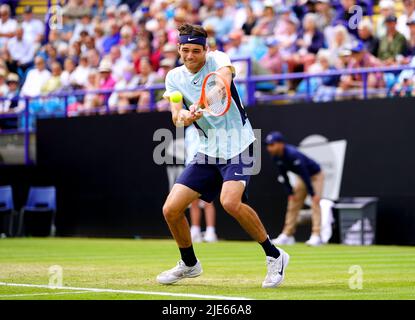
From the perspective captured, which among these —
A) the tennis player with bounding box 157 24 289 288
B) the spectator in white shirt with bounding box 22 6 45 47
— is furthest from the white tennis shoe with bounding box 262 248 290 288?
the spectator in white shirt with bounding box 22 6 45 47

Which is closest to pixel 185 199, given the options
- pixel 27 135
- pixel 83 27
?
pixel 27 135

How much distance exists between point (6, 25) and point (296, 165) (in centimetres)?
1212

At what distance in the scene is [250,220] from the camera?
9.44 meters

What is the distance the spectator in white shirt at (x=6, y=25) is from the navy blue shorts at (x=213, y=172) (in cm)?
1797

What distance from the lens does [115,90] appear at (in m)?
21.0

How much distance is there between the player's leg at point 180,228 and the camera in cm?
959

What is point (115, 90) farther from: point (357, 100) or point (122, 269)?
point (122, 269)

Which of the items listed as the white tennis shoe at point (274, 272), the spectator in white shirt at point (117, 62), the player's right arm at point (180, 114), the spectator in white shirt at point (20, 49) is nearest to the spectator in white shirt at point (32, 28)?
the spectator in white shirt at point (20, 49)

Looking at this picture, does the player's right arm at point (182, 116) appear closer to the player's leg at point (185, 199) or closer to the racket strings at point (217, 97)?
the racket strings at point (217, 97)

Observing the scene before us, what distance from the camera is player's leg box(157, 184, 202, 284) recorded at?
9.59m

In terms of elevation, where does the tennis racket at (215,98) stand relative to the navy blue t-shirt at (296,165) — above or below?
above

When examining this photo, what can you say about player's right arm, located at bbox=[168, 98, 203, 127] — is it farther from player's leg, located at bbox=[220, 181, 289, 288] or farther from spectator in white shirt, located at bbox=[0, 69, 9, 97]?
spectator in white shirt, located at bbox=[0, 69, 9, 97]

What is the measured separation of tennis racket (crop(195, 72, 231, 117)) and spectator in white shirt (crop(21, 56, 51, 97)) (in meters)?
15.3
